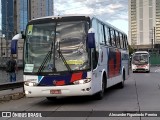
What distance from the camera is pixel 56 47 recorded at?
44.8 ft

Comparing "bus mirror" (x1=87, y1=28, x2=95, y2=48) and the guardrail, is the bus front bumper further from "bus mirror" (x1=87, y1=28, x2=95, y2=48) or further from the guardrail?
the guardrail

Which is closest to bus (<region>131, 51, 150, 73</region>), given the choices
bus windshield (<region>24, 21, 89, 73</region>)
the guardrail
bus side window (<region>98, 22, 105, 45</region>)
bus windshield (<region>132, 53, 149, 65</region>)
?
bus windshield (<region>132, 53, 149, 65</region>)

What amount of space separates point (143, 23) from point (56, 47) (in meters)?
97.8

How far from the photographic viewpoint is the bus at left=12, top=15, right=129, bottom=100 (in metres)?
13.3

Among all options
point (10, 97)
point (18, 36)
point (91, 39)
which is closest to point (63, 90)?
point (91, 39)

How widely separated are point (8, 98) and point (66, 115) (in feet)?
18.3

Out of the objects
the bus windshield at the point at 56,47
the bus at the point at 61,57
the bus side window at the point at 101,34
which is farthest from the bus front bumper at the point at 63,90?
the bus side window at the point at 101,34

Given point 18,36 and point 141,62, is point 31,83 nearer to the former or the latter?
point 18,36

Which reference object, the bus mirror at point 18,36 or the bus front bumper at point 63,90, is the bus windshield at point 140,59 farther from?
the bus front bumper at point 63,90

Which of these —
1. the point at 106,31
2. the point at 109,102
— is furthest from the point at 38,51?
the point at 106,31

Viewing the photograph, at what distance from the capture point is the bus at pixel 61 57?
43.8 ft

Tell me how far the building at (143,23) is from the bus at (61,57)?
66.4 meters

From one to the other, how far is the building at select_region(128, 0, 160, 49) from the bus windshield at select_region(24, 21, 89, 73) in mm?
66497

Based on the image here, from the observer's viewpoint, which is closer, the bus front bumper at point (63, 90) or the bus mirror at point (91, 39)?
the bus mirror at point (91, 39)
